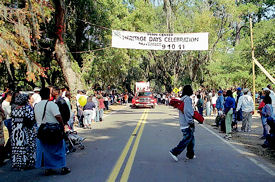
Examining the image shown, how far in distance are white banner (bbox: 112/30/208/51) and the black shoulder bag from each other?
1399 centimetres

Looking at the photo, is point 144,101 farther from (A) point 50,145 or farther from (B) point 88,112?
(A) point 50,145

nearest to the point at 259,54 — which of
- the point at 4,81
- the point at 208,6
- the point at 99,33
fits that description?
the point at 99,33

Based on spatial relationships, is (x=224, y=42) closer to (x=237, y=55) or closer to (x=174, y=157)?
(x=237, y=55)

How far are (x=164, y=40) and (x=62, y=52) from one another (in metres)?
6.42

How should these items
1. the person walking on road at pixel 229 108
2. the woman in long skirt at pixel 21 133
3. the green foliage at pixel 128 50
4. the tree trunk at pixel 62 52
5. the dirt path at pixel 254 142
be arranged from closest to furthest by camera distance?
the woman in long skirt at pixel 21 133 < the dirt path at pixel 254 142 < the person walking on road at pixel 229 108 < the green foliage at pixel 128 50 < the tree trunk at pixel 62 52

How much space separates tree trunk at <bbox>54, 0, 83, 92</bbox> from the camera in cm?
1886

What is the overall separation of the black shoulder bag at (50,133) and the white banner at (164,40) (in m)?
14.0

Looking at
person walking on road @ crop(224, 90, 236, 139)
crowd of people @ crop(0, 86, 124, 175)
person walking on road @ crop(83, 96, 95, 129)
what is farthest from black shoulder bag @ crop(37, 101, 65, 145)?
person walking on road @ crop(83, 96, 95, 129)

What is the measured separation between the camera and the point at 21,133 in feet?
23.9

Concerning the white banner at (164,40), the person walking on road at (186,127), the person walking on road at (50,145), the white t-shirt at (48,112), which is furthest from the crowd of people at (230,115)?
the white banner at (164,40)

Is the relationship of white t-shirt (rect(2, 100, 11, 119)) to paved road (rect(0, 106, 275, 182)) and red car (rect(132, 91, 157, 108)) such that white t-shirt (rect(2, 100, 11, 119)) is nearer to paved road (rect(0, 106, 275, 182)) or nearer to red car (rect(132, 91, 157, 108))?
paved road (rect(0, 106, 275, 182))

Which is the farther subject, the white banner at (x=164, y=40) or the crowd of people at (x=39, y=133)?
the white banner at (x=164, y=40)

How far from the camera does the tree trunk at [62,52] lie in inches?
742

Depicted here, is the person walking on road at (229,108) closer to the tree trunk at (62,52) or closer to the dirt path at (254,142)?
the dirt path at (254,142)
